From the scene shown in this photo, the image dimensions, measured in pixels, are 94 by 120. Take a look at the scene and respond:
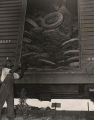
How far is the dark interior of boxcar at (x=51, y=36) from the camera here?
335 inches

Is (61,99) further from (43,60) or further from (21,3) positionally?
(21,3)

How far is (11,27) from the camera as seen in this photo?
9.22m

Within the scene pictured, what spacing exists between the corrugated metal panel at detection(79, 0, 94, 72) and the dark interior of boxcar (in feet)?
0.94

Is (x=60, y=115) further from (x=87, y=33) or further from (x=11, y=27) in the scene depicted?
(x=11, y=27)

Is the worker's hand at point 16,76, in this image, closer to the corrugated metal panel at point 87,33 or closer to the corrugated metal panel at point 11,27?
the corrugated metal panel at point 11,27

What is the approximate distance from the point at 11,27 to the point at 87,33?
2.68 metres

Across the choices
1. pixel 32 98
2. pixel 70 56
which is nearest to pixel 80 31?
pixel 70 56

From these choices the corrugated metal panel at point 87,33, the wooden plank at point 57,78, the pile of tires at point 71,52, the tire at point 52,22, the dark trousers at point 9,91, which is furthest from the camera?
the tire at point 52,22

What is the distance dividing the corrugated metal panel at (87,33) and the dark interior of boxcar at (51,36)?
0.28 meters

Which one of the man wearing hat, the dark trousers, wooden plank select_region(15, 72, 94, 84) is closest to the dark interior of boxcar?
wooden plank select_region(15, 72, 94, 84)

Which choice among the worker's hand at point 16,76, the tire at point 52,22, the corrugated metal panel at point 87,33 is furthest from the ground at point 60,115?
the tire at point 52,22

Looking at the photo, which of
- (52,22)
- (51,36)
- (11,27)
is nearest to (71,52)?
(51,36)

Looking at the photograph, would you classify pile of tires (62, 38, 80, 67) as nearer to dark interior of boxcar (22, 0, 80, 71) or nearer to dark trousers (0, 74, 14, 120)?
dark interior of boxcar (22, 0, 80, 71)

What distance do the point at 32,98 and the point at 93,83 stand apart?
2190 millimetres
